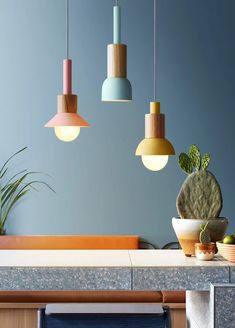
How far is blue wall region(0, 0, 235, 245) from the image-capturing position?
6.64 meters

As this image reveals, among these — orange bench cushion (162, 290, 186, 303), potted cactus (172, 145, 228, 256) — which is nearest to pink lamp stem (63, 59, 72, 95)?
potted cactus (172, 145, 228, 256)

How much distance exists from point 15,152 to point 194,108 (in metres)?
1.55

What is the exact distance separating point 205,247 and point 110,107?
300 centimetres

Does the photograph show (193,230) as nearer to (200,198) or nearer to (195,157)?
(200,198)

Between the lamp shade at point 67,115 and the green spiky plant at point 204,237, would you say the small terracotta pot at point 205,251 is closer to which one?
the green spiky plant at point 204,237

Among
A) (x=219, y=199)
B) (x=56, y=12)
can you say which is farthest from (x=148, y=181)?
(x=219, y=199)

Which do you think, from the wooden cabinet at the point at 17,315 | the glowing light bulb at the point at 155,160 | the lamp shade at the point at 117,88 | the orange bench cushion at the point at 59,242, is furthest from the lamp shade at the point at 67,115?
the orange bench cushion at the point at 59,242

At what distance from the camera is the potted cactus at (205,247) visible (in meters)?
3.88

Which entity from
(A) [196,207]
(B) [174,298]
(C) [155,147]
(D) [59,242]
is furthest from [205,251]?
(D) [59,242]

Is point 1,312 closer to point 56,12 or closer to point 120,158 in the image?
point 120,158

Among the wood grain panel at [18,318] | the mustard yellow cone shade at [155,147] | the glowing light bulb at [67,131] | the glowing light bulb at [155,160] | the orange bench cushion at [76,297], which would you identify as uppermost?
the glowing light bulb at [67,131]

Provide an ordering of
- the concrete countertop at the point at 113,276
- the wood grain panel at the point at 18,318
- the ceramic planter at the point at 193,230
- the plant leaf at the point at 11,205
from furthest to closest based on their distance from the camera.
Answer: the plant leaf at the point at 11,205 → the wood grain panel at the point at 18,318 → the ceramic planter at the point at 193,230 → the concrete countertop at the point at 113,276

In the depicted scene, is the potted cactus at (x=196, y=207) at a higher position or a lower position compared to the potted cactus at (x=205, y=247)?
higher

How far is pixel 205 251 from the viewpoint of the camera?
3877 mm
